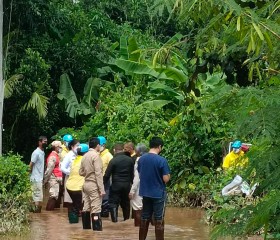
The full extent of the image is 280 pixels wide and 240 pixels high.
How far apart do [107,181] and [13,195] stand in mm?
2041

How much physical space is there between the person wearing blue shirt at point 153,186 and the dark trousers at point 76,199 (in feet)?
10.4

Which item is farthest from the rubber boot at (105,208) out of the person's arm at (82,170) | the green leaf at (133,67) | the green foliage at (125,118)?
the green leaf at (133,67)

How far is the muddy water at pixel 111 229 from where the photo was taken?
1348 cm

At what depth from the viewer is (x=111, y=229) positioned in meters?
14.5

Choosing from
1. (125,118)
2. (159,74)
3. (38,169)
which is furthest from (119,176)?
(125,118)

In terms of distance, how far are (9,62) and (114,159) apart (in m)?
9.23

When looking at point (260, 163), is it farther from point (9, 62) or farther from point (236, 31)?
point (9, 62)

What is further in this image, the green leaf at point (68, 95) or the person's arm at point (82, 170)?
the green leaf at point (68, 95)

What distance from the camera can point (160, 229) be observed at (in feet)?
40.1

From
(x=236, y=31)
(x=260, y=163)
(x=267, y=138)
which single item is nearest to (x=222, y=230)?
(x=260, y=163)

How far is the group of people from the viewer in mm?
12125

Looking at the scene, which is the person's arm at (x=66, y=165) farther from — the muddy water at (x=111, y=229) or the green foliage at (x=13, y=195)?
the green foliage at (x=13, y=195)

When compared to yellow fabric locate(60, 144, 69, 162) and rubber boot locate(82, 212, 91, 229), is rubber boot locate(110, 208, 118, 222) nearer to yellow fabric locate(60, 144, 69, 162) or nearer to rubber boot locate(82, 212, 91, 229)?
rubber boot locate(82, 212, 91, 229)

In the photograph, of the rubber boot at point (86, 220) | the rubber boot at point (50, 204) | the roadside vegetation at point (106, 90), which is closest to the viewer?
the rubber boot at point (86, 220)
